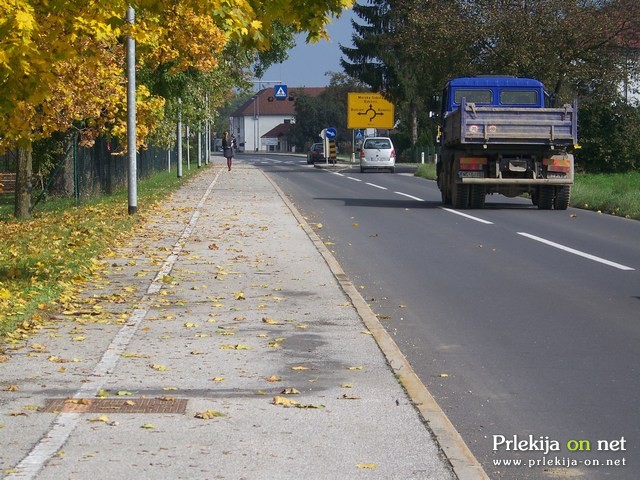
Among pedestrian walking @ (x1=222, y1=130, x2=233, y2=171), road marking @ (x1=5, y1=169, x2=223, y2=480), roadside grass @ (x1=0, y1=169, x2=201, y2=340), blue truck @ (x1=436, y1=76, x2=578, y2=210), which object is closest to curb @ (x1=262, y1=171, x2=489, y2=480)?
road marking @ (x1=5, y1=169, x2=223, y2=480)

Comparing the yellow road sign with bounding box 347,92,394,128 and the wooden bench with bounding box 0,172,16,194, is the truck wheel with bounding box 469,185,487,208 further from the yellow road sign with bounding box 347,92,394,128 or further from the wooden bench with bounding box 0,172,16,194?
the yellow road sign with bounding box 347,92,394,128

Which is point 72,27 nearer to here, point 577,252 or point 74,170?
point 577,252

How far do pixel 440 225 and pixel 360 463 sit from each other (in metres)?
15.8

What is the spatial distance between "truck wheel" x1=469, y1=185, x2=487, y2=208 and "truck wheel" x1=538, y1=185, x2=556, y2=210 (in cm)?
128

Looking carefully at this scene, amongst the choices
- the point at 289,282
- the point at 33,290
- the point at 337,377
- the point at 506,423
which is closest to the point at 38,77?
the point at 33,290

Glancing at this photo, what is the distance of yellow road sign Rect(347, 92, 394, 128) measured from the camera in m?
77.6

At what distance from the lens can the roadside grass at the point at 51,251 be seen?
10.7 meters

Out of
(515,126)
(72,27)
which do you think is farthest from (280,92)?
(72,27)

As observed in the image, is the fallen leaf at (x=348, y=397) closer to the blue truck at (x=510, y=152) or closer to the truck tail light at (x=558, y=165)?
the blue truck at (x=510, y=152)

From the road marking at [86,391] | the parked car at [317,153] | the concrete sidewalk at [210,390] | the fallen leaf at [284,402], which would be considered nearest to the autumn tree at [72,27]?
the concrete sidewalk at [210,390]

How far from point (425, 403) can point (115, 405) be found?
1.84 metres

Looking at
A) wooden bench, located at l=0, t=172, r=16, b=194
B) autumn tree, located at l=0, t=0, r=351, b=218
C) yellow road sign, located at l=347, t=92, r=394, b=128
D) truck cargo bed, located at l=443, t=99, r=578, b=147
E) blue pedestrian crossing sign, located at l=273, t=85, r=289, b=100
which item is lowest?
wooden bench, located at l=0, t=172, r=16, b=194

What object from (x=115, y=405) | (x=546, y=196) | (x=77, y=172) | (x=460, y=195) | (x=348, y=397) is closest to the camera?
(x=115, y=405)

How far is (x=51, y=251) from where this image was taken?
53.2 feet
